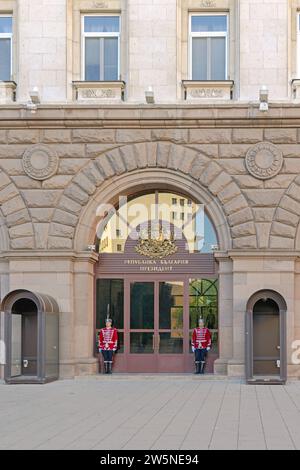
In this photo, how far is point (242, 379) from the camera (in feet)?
67.8

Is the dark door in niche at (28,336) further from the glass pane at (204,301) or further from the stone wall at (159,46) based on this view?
the stone wall at (159,46)

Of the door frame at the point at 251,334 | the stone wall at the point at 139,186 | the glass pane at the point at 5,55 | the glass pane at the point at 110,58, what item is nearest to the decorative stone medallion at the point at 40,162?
the stone wall at the point at 139,186

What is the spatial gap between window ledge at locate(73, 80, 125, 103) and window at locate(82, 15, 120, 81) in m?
0.50

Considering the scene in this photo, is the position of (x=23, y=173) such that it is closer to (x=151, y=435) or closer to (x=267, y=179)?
(x=267, y=179)

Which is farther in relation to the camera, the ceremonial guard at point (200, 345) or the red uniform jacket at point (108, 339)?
the red uniform jacket at point (108, 339)

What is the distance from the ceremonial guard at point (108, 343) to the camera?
2188cm

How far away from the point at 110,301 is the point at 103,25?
6.99 m

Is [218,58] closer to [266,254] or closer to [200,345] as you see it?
[266,254]

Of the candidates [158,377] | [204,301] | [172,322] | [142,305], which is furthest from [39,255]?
[204,301]

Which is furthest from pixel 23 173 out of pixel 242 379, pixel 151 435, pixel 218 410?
pixel 151 435

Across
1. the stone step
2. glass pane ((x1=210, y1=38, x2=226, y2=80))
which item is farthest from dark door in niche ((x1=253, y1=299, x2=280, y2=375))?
glass pane ((x1=210, y1=38, x2=226, y2=80))

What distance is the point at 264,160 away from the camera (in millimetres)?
21312

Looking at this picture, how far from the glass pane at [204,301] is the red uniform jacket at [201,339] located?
0.46 metres
